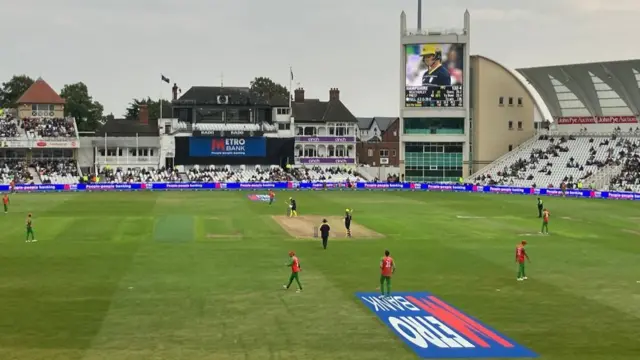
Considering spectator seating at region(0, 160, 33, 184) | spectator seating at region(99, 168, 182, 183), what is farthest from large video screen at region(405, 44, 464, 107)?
spectator seating at region(0, 160, 33, 184)

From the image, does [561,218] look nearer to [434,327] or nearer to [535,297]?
[535,297]

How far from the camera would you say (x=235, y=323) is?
69.9 ft

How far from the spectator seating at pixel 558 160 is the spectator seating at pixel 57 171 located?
5157 centimetres

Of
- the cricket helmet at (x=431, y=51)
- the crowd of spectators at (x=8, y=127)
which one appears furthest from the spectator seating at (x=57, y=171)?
the cricket helmet at (x=431, y=51)

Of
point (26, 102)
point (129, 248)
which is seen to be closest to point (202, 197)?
point (129, 248)

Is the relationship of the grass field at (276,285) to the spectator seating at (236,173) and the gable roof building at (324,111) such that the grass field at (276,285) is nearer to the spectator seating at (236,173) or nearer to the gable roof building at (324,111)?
the spectator seating at (236,173)

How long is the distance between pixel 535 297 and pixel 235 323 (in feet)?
33.6

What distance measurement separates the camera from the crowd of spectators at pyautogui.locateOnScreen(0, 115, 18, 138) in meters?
103

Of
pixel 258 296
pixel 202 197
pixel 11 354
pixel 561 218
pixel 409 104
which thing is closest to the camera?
pixel 11 354

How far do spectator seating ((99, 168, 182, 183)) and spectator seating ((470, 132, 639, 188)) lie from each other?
129 ft

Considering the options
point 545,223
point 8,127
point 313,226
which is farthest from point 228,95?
point 545,223

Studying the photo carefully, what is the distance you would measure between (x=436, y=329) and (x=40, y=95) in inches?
4097

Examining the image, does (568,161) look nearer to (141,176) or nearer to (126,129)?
(141,176)

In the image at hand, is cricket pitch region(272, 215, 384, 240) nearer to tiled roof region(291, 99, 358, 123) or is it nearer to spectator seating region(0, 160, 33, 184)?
spectator seating region(0, 160, 33, 184)
